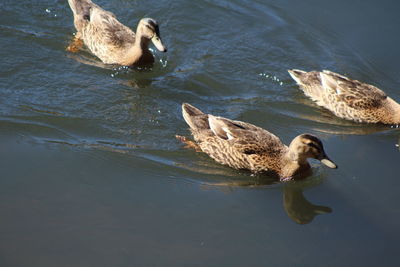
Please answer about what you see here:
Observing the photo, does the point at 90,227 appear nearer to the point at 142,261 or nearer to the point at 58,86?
the point at 142,261

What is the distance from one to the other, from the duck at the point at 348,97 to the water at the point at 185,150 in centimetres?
22

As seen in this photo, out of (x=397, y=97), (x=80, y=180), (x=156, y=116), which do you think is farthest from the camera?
(x=397, y=97)

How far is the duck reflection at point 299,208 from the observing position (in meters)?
7.05

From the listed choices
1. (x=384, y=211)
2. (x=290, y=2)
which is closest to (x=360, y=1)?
(x=290, y=2)

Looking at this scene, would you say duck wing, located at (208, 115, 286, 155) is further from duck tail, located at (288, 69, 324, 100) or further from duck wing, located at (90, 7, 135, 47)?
duck wing, located at (90, 7, 135, 47)

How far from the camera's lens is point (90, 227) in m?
6.32

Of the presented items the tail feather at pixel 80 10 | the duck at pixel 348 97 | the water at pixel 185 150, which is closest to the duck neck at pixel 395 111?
the duck at pixel 348 97

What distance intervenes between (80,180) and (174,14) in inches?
213

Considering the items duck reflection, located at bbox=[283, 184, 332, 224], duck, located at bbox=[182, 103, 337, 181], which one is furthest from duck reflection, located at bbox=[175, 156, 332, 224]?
duck, located at bbox=[182, 103, 337, 181]

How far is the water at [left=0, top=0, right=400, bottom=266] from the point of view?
6348mm

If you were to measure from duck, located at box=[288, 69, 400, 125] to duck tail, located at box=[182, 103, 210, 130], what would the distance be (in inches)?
94.3

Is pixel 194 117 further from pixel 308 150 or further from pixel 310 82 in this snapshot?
pixel 310 82

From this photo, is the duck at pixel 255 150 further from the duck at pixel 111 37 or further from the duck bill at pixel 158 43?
the duck at pixel 111 37

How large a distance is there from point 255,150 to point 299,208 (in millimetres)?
1031
